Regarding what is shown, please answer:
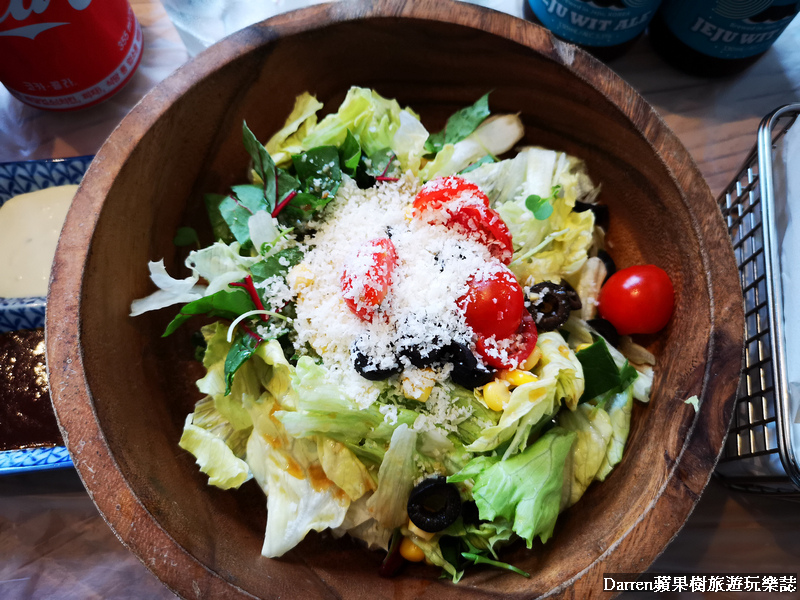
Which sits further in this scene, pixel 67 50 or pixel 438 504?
pixel 67 50

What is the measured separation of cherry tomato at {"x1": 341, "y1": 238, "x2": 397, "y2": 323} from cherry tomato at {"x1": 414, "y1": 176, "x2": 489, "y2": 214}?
0.17 meters

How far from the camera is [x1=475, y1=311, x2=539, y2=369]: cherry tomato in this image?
1252 millimetres

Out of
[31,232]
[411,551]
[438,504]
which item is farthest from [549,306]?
[31,232]

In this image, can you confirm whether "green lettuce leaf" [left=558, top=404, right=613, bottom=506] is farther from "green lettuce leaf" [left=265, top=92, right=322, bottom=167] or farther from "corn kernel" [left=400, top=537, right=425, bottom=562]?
"green lettuce leaf" [left=265, top=92, right=322, bottom=167]

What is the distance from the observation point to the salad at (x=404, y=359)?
1227 mm

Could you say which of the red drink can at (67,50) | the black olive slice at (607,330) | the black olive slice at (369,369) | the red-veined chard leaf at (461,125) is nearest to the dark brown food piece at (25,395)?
the red drink can at (67,50)

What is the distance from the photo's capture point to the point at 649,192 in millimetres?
1427

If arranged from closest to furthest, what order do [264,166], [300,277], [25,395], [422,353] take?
[422,353], [300,277], [264,166], [25,395]

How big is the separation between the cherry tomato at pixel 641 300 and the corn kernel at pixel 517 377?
32 centimetres

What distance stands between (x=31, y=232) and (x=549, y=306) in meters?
1.71

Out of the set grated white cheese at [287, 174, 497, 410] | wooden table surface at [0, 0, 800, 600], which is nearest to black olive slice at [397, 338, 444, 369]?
grated white cheese at [287, 174, 497, 410]

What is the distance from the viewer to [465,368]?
123 centimetres

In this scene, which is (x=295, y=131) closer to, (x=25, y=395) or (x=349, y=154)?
(x=349, y=154)

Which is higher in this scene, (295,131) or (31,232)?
(295,131)
